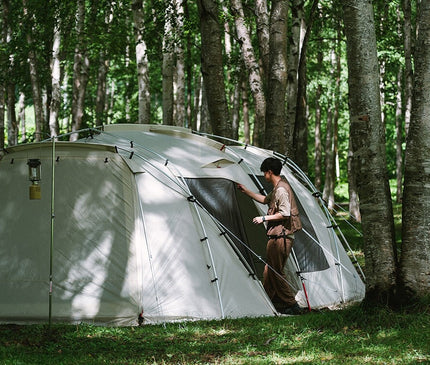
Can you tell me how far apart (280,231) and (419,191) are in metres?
1.88

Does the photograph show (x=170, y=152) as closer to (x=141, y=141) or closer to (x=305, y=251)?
(x=141, y=141)

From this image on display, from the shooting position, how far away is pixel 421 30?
6844 mm

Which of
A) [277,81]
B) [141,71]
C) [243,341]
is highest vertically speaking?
[141,71]

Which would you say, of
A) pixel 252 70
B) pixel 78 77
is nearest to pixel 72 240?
pixel 252 70

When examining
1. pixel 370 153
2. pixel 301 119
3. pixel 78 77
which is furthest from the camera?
pixel 78 77

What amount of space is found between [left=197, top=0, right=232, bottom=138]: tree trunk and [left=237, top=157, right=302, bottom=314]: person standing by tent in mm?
3757

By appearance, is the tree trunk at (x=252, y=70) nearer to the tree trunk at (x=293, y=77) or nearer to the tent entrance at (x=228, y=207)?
the tree trunk at (x=293, y=77)

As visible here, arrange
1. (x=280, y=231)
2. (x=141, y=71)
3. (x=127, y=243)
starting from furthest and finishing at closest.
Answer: (x=141, y=71) < (x=280, y=231) < (x=127, y=243)

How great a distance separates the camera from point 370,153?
22.6 ft

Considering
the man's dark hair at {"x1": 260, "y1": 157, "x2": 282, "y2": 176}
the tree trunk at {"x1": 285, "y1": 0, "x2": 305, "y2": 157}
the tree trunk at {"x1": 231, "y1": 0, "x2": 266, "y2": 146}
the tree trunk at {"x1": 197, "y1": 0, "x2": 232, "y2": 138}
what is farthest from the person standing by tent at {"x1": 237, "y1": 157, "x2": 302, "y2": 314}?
the tree trunk at {"x1": 231, "y1": 0, "x2": 266, "y2": 146}

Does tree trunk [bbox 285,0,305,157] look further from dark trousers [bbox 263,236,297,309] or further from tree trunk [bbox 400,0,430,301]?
tree trunk [bbox 400,0,430,301]

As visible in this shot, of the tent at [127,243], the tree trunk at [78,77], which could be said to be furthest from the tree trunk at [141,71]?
the tent at [127,243]

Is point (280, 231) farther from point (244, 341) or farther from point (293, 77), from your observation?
point (293, 77)

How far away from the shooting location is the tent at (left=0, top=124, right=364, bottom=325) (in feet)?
25.3
